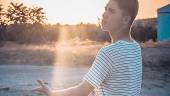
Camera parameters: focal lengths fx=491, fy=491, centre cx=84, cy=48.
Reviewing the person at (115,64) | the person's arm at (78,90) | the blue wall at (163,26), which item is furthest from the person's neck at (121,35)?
the blue wall at (163,26)

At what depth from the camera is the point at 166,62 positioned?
20.3 m

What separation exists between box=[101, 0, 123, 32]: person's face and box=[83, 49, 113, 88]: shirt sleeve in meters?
0.20

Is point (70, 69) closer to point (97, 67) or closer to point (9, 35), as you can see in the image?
point (97, 67)

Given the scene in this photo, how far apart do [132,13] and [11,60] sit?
64.7 feet

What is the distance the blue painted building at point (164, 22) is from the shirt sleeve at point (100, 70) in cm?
2973

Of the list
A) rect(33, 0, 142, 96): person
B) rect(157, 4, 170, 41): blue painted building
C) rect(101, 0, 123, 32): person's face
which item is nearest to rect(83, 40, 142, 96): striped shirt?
rect(33, 0, 142, 96): person

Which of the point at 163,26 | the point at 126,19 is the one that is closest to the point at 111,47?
the point at 126,19

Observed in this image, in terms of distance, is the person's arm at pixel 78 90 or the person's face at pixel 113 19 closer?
the person's arm at pixel 78 90

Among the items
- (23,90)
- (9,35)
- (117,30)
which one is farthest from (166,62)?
(9,35)

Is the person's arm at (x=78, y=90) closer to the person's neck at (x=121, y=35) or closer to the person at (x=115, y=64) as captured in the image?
the person at (x=115, y=64)

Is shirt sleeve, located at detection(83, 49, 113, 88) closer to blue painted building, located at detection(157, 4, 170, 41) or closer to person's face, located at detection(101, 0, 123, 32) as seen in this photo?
person's face, located at detection(101, 0, 123, 32)

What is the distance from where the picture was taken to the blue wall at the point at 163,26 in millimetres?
32406

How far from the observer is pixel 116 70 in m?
2.79

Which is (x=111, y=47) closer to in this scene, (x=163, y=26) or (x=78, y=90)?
(x=78, y=90)
